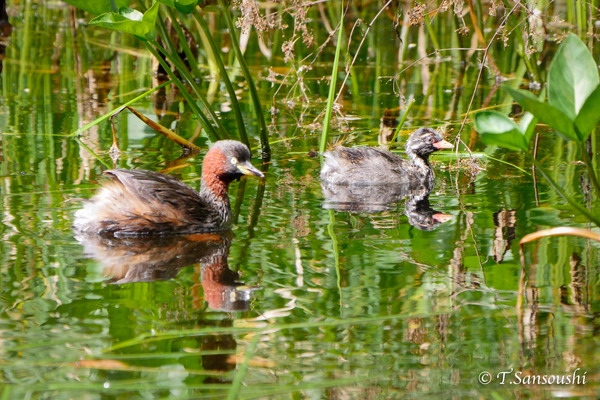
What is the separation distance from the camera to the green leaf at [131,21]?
4.97 meters

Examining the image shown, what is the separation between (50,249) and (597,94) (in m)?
3.04

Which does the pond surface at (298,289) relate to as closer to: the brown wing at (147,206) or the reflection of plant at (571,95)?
the brown wing at (147,206)

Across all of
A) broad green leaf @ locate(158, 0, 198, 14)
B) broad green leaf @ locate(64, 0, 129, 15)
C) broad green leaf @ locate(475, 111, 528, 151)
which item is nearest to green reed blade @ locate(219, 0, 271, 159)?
broad green leaf @ locate(158, 0, 198, 14)

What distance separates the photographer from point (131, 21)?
5.05 meters

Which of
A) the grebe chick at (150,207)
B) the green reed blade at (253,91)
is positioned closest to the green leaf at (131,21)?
the grebe chick at (150,207)

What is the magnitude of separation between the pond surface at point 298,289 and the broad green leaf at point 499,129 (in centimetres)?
77

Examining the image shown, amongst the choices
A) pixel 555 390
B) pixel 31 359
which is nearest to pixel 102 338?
pixel 31 359

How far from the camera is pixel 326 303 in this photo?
4.01m

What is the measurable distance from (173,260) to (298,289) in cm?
95

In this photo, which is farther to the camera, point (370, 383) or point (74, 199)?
point (74, 199)

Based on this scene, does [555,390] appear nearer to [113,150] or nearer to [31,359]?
[31,359]

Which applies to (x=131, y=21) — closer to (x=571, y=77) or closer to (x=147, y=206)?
(x=147, y=206)

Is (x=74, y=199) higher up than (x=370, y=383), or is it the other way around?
(x=74, y=199)

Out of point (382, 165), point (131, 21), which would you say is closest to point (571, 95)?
point (131, 21)
